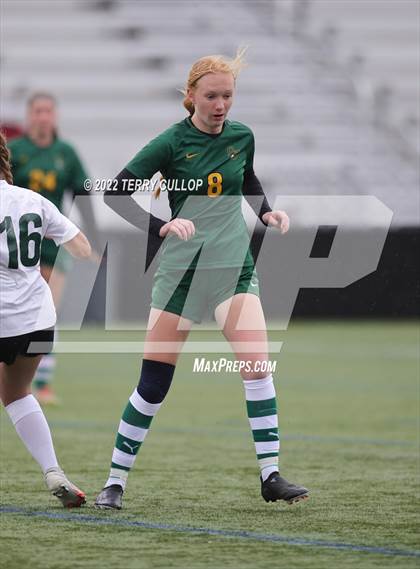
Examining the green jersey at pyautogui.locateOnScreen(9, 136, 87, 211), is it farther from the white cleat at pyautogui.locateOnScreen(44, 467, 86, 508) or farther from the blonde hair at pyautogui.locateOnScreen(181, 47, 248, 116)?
the white cleat at pyautogui.locateOnScreen(44, 467, 86, 508)

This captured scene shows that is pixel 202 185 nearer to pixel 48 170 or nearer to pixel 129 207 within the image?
pixel 129 207

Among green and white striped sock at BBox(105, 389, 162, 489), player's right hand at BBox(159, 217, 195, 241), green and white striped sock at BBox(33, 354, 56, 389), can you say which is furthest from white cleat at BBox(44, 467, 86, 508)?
green and white striped sock at BBox(33, 354, 56, 389)

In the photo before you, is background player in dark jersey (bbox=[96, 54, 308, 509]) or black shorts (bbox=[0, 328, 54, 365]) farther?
background player in dark jersey (bbox=[96, 54, 308, 509])

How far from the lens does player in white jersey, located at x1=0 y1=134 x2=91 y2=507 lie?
13.2ft

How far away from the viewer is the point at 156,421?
Answer: 7371 millimetres

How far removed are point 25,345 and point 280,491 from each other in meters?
1.01

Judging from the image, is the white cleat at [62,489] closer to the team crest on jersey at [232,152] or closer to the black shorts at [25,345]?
the black shorts at [25,345]

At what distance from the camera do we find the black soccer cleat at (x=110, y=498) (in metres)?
4.27

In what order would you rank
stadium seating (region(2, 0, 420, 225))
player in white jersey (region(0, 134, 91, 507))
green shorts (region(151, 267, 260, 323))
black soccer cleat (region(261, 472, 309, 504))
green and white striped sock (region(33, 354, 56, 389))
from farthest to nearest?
stadium seating (region(2, 0, 420, 225))
green and white striped sock (region(33, 354, 56, 389))
green shorts (region(151, 267, 260, 323))
black soccer cleat (region(261, 472, 309, 504))
player in white jersey (region(0, 134, 91, 507))

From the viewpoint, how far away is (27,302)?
405cm

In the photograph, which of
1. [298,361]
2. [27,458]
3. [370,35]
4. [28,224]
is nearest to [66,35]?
[370,35]

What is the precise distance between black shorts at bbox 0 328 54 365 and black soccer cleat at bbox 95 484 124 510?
55cm

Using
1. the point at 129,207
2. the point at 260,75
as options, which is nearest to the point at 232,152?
the point at 129,207

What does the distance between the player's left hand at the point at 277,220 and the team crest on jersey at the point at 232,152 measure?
26 centimetres
